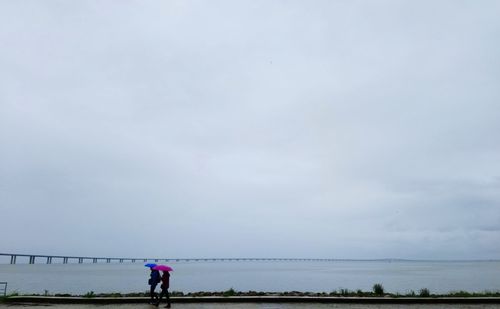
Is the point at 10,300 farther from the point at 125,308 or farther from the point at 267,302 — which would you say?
the point at 267,302

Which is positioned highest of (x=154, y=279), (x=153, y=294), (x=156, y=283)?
(x=154, y=279)

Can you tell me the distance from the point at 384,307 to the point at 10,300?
13.4 m

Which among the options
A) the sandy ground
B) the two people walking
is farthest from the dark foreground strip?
the two people walking

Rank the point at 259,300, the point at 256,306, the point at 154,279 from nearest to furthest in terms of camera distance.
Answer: the point at 256,306 < the point at 154,279 < the point at 259,300

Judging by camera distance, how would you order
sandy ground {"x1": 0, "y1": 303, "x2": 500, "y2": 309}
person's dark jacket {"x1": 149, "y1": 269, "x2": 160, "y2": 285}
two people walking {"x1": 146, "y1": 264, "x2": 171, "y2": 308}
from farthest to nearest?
person's dark jacket {"x1": 149, "y1": 269, "x2": 160, "y2": 285}
two people walking {"x1": 146, "y1": 264, "x2": 171, "y2": 308}
sandy ground {"x1": 0, "y1": 303, "x2": 500, "y2": 309}

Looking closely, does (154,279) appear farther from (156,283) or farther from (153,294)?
(153,294)

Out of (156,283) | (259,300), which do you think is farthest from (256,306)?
(156,283)

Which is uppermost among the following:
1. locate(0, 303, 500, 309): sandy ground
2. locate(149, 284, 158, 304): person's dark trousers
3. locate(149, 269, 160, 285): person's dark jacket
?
locate(149, 269, 160, 285): person's dark jacket

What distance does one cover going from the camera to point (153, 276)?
15.3 m

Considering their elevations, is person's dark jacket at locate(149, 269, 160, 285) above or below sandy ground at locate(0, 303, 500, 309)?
above

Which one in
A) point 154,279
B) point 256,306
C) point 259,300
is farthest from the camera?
point 259,300

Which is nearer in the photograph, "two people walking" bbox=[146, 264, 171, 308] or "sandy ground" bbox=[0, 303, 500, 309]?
"sandy ground" bbox=[0, 303, 500, 309]

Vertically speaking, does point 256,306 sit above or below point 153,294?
below

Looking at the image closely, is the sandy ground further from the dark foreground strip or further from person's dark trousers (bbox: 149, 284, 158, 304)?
the dark foreground strip
